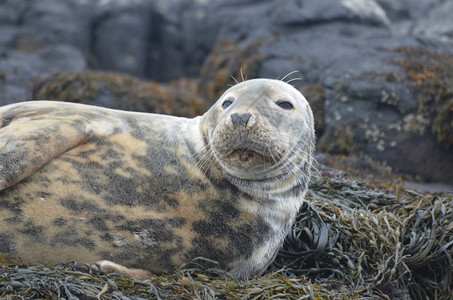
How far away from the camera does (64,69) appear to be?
44.7 feet

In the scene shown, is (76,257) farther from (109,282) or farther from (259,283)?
(259,283)

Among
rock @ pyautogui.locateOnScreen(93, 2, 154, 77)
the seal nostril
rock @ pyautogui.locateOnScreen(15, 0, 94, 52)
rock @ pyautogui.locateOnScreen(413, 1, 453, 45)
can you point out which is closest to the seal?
the seal nostril

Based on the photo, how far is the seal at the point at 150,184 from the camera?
3496 mm

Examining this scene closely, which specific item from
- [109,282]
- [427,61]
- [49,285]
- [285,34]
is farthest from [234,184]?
[285,34]

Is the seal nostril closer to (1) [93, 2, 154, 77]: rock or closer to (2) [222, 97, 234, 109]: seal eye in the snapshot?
(2) [222, 97, 234, 109]: seal eye

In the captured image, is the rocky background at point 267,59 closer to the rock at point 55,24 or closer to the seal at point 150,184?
the rock at point 55,24

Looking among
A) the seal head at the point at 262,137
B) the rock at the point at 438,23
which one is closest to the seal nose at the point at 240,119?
the seal head at the point at 262,137

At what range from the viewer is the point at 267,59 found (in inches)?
428

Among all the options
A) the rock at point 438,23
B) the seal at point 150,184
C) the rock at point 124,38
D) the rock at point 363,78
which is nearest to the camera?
the seal at point 150,184

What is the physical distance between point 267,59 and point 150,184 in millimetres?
7417

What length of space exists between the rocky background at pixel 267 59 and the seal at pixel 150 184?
4.89 meters

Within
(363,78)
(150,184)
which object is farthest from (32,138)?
(363,78)

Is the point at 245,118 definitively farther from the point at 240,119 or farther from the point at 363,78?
the point at 363,78

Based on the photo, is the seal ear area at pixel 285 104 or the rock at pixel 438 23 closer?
the seal ear area at pixel 285 104
